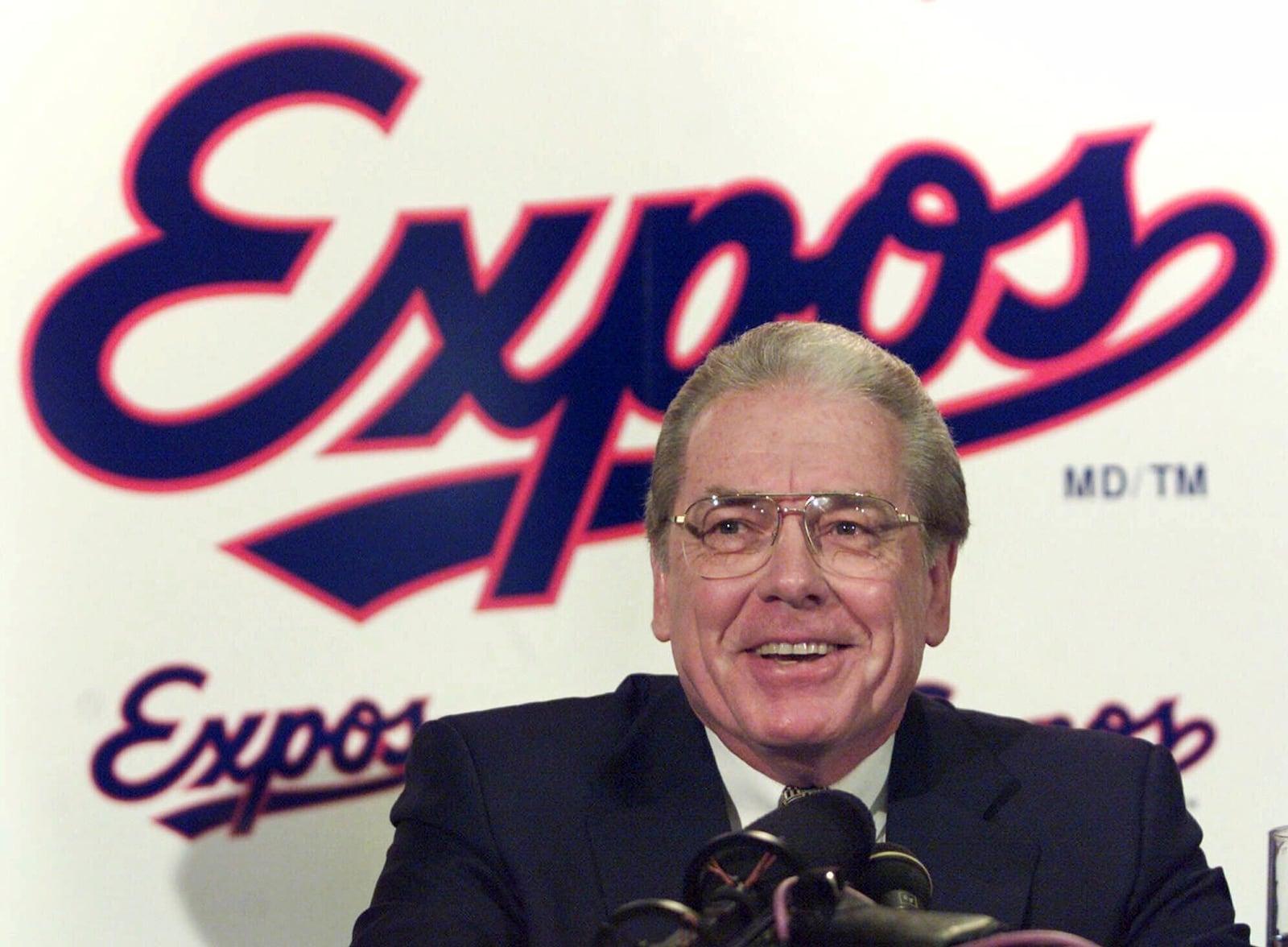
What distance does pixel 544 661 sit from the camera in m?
2.78

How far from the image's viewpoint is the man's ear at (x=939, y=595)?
1835mm

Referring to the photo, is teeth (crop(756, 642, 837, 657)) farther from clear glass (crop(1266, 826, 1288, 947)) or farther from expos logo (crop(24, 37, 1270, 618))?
expos logo (crop(24, 37, 1270, 618))

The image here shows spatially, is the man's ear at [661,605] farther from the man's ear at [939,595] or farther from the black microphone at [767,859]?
the black microphone at [767,859]

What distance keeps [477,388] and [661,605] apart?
100 cm

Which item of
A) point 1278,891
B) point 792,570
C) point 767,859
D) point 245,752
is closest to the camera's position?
point 767,859

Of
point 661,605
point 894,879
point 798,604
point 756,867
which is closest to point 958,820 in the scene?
point 798,604

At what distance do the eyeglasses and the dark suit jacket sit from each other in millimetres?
241

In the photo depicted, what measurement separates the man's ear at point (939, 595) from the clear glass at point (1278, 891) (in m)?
0.52

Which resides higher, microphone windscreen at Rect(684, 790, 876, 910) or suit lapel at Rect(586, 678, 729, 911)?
suit lapel at Rect(586, 678, 729, 911)

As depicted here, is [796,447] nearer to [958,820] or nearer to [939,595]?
[939,595]

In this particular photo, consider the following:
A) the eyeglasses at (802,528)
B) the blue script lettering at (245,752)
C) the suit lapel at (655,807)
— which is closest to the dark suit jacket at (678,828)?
the suit lapel at (655,807)

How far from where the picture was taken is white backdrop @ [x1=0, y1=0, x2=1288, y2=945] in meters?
2.61

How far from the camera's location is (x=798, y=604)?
1691 mm

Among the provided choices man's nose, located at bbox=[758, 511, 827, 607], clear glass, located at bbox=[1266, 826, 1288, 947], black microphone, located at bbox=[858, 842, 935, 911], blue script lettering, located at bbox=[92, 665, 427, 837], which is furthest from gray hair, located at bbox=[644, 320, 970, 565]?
blue script lettering, located at bbox=[92, 665, 427, 837]
